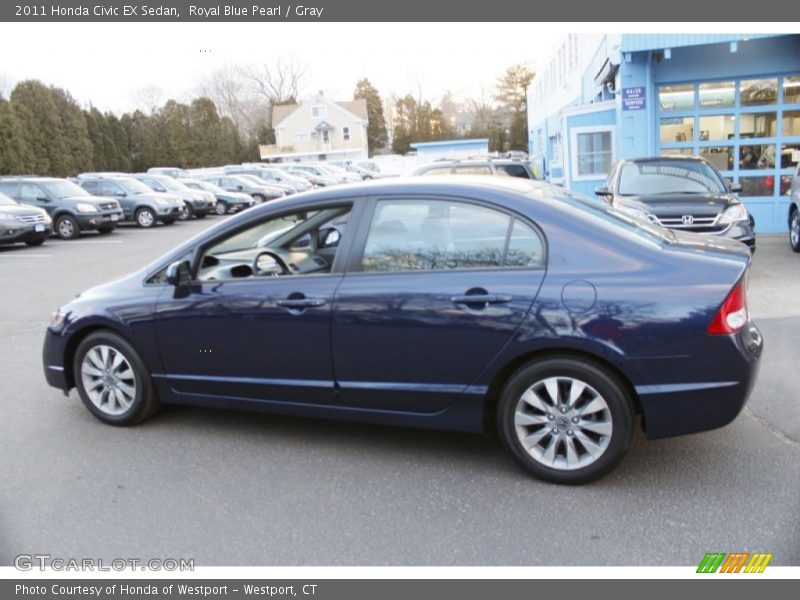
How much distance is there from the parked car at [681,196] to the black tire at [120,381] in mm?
6048

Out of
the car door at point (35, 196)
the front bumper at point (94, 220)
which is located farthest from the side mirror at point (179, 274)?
the car door at point (35, 196)

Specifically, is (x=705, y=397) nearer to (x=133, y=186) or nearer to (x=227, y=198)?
(x=133, y=186)

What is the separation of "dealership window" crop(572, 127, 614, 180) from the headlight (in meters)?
6.72

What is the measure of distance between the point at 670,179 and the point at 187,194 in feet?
57.7

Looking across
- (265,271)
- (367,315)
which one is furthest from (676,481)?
(265,271)

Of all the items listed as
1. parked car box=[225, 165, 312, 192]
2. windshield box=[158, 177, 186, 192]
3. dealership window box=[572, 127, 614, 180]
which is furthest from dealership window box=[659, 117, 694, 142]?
parked car box=[225, 165, 312, 192]

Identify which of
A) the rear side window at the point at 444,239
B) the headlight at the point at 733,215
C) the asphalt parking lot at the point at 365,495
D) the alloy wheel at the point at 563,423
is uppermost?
the rear side window at the point at 444,239

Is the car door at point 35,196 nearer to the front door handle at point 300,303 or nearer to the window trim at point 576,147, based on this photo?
the window trim at point 576,147

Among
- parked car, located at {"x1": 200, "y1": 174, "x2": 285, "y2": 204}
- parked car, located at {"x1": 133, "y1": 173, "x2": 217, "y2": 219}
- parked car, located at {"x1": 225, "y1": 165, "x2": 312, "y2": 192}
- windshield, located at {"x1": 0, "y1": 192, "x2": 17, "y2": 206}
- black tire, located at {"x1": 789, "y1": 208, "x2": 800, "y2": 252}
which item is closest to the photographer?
black tire, located at {"x1": 789, "y1": 208, "x2": 800, "y2": 252}

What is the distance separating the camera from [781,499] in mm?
3430

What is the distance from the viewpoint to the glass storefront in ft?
42.7

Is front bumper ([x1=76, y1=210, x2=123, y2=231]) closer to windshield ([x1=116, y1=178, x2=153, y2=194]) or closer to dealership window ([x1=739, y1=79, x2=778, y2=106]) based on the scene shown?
windshield ([x1=116, y1=178, x2=153, y2=194])

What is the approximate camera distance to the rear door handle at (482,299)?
3574mm

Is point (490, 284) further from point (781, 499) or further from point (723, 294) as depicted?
point (781, 499)
